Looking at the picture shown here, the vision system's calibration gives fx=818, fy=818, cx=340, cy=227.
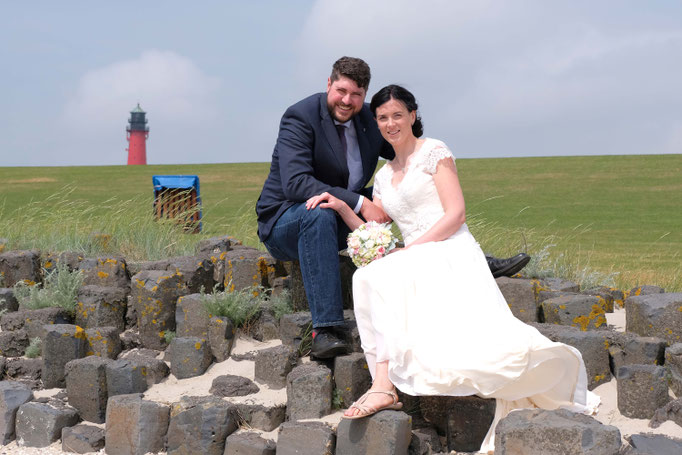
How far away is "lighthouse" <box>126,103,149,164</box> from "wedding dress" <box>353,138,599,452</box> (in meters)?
46.1

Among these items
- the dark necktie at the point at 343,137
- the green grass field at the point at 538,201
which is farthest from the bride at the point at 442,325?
the green grass field at the point at 538,201

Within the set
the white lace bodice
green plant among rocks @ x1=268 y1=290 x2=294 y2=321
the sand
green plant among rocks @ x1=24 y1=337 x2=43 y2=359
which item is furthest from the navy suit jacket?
green plant among rocks @ x1=24 y1=337 x2=43 y2=359

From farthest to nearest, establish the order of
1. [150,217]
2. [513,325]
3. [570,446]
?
[150,217] → [513,325] → [570,446]

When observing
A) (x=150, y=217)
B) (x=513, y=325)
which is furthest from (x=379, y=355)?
(x=150, y=217)

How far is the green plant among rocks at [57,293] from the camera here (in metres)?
6.26

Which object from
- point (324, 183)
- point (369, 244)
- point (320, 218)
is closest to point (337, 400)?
point (369, 244)

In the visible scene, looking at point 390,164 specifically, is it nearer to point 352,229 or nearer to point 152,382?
point 352,229

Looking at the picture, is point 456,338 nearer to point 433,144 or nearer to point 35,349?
point 433,144

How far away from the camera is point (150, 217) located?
333 inches

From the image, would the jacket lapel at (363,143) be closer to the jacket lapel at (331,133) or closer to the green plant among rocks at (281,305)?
the jacket lapel at (331,133)

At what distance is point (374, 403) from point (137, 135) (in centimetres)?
4729

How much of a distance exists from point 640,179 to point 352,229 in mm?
14937

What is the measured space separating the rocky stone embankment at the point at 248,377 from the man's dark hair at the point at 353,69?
4.85ft

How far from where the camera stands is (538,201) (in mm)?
15734
